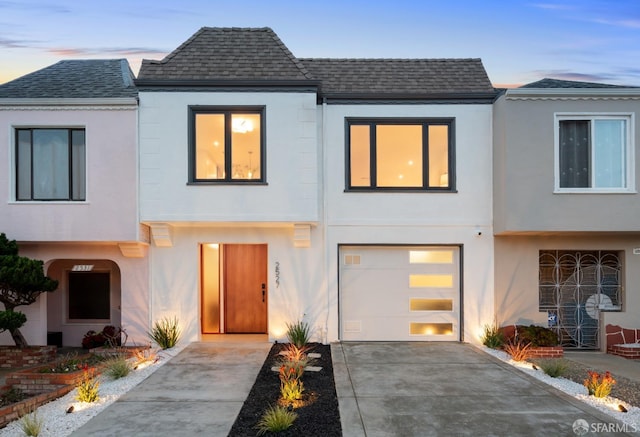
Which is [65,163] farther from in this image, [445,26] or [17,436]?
[445,26]

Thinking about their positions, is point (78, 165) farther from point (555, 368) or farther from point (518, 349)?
point (555, 368)

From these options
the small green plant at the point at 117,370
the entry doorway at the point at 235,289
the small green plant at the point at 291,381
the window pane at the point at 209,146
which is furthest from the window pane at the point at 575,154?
the small green plant at the point at 117,370

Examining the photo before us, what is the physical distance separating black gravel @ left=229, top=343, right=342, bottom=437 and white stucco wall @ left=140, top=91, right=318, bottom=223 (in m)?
3.22

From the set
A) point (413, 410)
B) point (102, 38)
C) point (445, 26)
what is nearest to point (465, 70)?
point (445, 26)

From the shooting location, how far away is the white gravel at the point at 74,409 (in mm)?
5689

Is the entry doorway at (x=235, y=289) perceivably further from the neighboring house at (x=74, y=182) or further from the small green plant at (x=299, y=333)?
the neighboring house at (x=74, y=182)

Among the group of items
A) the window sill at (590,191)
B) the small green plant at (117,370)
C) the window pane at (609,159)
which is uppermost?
the window pane at (609,159)

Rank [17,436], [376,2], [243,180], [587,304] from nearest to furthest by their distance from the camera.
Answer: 1. [17,436]
2. [243,180]
3. [587,304]
4. [376,2]

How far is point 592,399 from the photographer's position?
6730 millimetres

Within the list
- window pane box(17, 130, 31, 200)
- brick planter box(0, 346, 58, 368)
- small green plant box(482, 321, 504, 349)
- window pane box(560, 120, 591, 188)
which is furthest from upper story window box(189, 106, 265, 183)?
window pane box(560, 120, 591, 188)

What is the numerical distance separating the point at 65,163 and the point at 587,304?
1214 cm

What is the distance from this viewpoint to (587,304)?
35.0 ft

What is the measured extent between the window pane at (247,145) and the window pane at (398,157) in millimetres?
2775

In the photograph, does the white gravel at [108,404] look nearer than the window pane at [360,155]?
Yes
